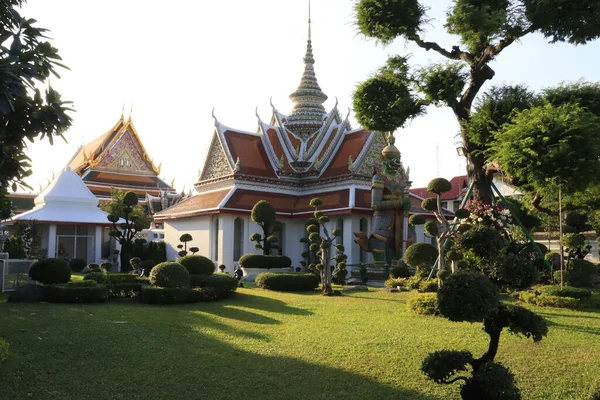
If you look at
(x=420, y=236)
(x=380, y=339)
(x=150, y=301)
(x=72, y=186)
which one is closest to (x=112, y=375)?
(x=380, y=339)

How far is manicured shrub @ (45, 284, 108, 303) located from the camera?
12188 mm

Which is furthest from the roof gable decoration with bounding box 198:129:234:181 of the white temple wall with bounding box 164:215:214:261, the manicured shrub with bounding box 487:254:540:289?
the manicured shrub with bounding box 487:254:540:289

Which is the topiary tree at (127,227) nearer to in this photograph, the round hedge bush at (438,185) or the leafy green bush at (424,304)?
the round hedge bush at (438,185)

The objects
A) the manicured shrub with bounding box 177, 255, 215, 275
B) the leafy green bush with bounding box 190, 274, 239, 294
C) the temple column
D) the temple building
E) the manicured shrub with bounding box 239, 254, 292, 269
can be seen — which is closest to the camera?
the leafy green bush with bounding box 190, 274, 239, 294

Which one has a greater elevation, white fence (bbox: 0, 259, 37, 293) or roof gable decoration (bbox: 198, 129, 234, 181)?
roof gable decoration (bbox: 198, 129, 234, 181)

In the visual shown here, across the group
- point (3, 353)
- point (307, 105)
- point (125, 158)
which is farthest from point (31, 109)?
point (125, 158)

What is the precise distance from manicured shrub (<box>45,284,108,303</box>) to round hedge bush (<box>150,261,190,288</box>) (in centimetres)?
130

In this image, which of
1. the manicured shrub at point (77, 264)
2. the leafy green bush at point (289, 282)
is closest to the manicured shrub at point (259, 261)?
the leafy green bush at point (289, 282)

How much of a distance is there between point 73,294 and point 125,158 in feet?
102

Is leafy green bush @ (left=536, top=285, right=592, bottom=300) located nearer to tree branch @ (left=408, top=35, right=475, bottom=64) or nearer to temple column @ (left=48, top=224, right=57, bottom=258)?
tree branch @ (left=408, top=35, right=475, bottom=64)

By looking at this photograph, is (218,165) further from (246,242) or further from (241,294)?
(241,294)

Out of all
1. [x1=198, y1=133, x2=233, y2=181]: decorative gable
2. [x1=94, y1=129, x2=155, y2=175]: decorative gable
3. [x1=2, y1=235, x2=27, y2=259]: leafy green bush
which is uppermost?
[x1=94, y1=129, x2=155, y2=175]: decorative gable

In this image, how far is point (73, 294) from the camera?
39.9ft

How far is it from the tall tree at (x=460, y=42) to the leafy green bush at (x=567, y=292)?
2625 millimetres
